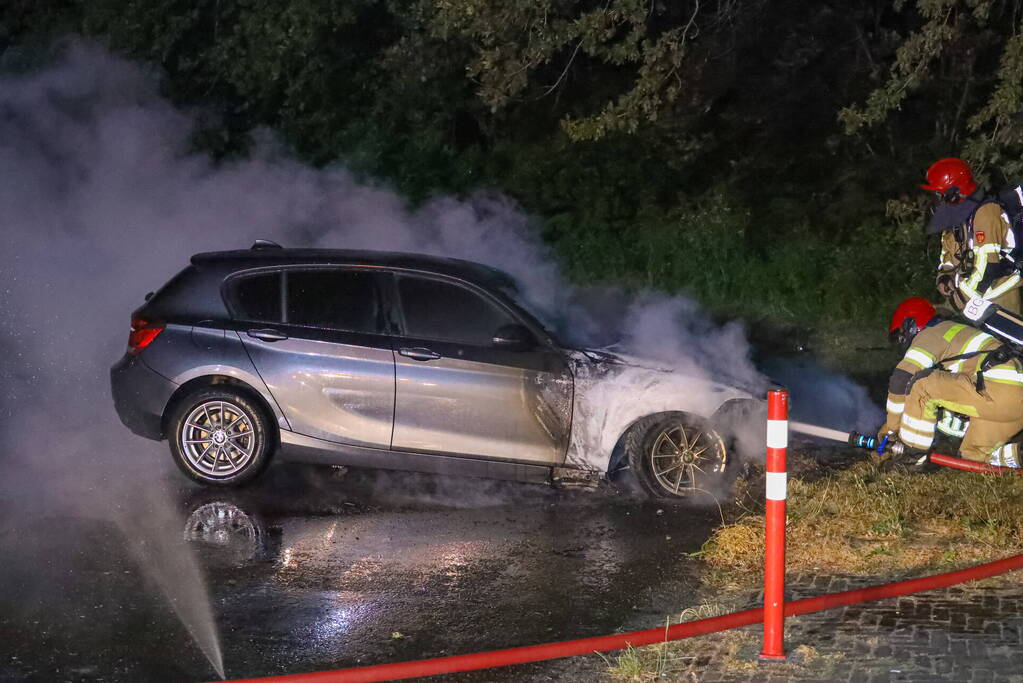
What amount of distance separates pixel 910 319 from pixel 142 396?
5110 millimetres

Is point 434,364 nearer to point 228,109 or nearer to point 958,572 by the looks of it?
point 958,572

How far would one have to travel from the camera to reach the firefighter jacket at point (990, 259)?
8.34 metres

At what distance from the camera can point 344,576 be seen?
24.0ft

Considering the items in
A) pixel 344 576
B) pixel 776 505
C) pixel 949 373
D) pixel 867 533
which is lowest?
pixel 344 576

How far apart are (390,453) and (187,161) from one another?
23.7ft

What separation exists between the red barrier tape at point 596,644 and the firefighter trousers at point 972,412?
1903mm

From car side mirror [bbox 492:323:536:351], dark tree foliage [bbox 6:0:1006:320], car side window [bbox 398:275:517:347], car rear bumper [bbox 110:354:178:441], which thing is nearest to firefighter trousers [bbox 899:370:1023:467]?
car side mirror [bbox 492:323:536:351]

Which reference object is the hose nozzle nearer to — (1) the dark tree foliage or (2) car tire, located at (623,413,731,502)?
(2) car tire, located at (623,413,731,502)

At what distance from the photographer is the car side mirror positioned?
8633mm

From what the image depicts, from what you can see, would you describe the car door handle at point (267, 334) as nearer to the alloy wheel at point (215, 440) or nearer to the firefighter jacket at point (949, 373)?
the alloy wheel at point (215, 440)

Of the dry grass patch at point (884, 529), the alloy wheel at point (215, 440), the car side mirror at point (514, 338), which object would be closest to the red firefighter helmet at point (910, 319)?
the dry grass patch at point (884, 529)

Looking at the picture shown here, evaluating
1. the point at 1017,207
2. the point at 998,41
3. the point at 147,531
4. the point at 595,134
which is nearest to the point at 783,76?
the point at 998,41

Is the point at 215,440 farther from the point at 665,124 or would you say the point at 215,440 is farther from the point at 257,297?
the point at 665,124

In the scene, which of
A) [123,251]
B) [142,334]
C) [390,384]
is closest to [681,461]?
[390,384]
